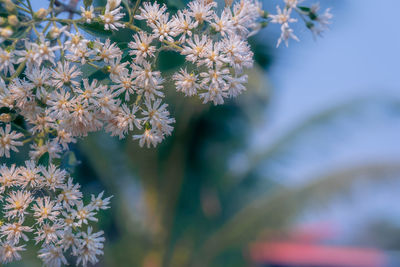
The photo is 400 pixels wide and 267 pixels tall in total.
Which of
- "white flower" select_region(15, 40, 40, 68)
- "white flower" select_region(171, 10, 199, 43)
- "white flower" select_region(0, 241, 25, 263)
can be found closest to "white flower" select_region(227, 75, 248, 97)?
"white flower" select_region(171, 10, 199, 43)

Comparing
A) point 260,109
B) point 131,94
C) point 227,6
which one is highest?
point 227,6

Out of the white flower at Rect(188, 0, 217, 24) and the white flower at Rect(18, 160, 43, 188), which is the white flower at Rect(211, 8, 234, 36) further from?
the white flower at Rect(18, 160, 43, 188)

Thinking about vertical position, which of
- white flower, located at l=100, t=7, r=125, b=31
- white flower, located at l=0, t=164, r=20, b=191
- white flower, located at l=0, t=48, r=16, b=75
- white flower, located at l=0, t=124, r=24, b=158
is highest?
white flower, located at l=100, t=7, r=125, b=31

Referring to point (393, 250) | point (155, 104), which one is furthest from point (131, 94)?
point (393, 250)

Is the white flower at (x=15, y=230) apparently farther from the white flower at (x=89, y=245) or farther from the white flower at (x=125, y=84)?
the white flower at (x=125, y=84)

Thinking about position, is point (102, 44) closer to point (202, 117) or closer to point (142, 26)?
point (142, 26)

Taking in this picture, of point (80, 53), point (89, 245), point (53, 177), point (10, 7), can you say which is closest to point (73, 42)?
point (80, 53)

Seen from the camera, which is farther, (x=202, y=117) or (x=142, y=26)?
(x=202, y=117)

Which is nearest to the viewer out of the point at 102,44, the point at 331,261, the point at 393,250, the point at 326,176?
the point at 102,44
